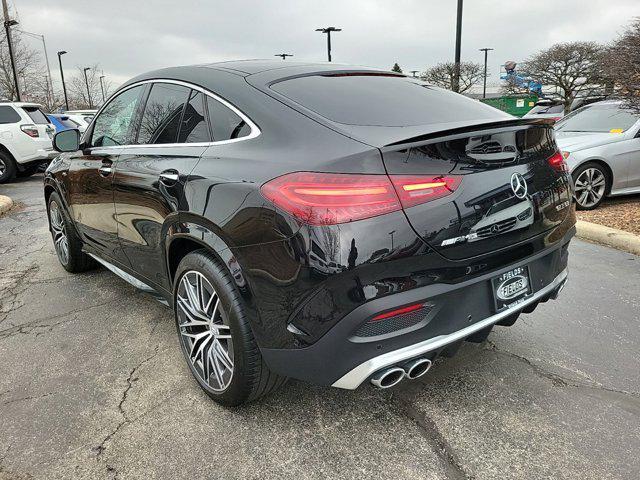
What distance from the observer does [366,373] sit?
199cm

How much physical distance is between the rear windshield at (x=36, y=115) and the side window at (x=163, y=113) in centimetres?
1064

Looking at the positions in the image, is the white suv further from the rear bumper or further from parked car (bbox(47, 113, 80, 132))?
the rear bumper

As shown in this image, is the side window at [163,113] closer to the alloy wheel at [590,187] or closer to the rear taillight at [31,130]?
the alloy wheel at [590,187]

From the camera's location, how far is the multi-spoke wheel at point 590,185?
6816mm

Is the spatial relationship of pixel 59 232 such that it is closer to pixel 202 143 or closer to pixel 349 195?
pixel 202 143

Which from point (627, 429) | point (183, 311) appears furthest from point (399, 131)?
point (627, 429)

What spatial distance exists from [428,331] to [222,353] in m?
1.03

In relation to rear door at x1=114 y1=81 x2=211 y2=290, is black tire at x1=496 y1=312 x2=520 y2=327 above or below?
below

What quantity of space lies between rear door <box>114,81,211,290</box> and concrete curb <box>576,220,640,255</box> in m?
4.63

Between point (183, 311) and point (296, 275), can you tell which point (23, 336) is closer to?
point (183, 311)

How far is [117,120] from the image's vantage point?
3.71 metres

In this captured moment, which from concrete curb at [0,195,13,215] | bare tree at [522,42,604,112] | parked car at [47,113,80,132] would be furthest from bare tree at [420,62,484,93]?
concrete curb at [0,195,13,215]

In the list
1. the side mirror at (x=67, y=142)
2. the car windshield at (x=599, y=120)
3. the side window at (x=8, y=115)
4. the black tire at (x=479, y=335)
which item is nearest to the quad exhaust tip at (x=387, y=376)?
the black tire at (x=479, y=335)

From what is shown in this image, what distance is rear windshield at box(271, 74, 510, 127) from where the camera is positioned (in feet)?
7.46
